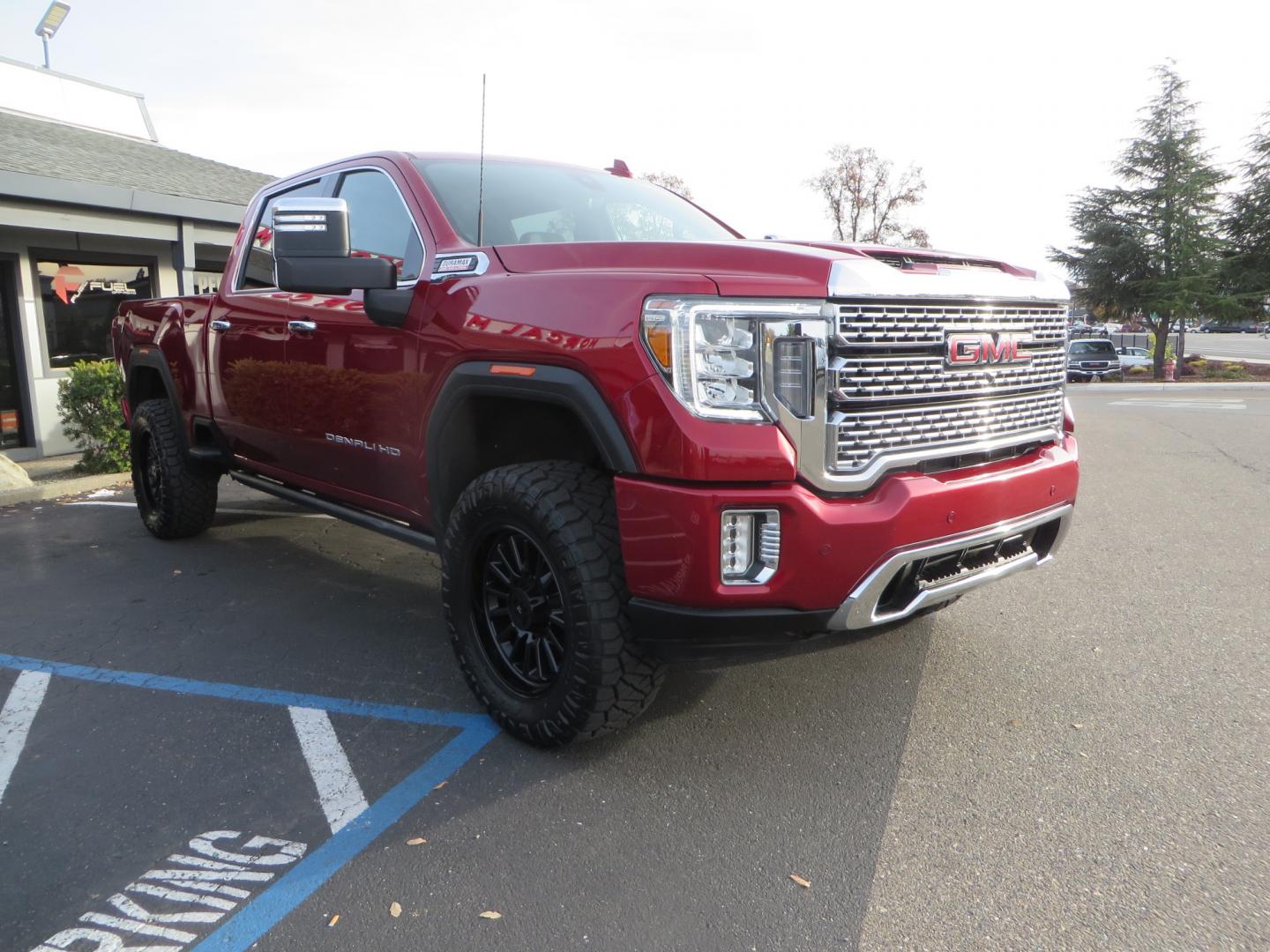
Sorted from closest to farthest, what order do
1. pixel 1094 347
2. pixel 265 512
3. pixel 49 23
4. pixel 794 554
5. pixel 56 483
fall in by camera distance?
pixel 794 554 < pixel 265 512 < pixel 56 483 < pixel 49 23 < pixel 1094 347

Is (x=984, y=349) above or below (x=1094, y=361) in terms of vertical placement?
above

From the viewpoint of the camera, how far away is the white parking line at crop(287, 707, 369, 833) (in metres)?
2.75

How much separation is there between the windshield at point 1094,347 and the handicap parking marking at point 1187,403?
13311 mm

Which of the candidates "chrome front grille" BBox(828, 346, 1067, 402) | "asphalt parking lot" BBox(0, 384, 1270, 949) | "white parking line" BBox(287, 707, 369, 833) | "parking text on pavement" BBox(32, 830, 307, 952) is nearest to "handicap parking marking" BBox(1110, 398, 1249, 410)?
"asphalt parking lot" BBox(0, 384, 1270, 949)

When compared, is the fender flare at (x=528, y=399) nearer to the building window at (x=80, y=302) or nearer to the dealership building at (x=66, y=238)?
the dealership building at (x=66, y=238)

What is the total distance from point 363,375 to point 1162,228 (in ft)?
120

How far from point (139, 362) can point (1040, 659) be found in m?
5.40

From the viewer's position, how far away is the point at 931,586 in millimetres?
2785

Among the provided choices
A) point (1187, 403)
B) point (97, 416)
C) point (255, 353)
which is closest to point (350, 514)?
point (255, 353)

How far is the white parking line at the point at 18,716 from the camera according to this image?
121 inches

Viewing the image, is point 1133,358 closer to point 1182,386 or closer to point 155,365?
point 1182,386

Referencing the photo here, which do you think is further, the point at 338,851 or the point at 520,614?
the point at 520,614

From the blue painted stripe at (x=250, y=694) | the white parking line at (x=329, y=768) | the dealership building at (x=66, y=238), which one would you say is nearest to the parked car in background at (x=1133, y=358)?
the dealership building at (x=66, y=238)

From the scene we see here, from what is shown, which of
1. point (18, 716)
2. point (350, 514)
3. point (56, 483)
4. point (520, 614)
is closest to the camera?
point (520, 614)
